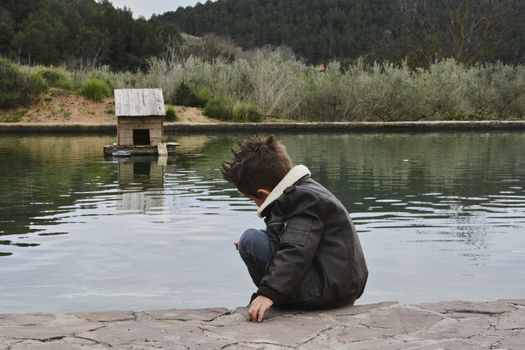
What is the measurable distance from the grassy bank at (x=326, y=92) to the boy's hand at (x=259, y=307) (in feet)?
57.5

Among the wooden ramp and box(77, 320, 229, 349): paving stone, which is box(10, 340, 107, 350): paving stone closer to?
box(77, 320, 229, 349): paving stone

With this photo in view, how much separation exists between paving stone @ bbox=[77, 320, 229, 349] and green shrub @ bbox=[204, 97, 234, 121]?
57.9 feet

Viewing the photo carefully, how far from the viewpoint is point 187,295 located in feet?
15.9

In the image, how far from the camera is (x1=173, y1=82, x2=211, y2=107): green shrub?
22.0 m

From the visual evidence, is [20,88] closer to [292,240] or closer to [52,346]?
[292,240]

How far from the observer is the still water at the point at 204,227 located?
4973mm

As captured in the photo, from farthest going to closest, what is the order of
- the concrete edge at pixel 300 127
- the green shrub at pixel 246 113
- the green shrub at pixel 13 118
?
the green shrub at pixel 246 113, the green shrub at pixel 13 118, the concrete edge at pixel 300 127

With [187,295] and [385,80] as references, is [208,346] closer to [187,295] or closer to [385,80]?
[187,295]

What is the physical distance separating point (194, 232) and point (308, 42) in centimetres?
4670

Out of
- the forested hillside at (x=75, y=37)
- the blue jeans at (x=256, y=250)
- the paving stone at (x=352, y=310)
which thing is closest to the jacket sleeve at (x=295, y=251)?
the blue jeans at (x=256, y=250)

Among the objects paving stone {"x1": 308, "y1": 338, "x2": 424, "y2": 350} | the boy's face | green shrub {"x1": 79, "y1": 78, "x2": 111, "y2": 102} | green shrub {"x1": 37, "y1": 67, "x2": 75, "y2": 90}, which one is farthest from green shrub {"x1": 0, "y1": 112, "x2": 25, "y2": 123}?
paving stone {"x1": 308, "y1": 338, "x2": 424, "y2": 350}

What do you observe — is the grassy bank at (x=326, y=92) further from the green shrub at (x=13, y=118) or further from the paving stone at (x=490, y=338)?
the paving stone at (x=490, y=338)

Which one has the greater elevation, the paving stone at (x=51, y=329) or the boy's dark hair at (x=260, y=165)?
the boy's dark hair at (x=260, y=165)

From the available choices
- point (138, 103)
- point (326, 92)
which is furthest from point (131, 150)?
point (326, 92)
